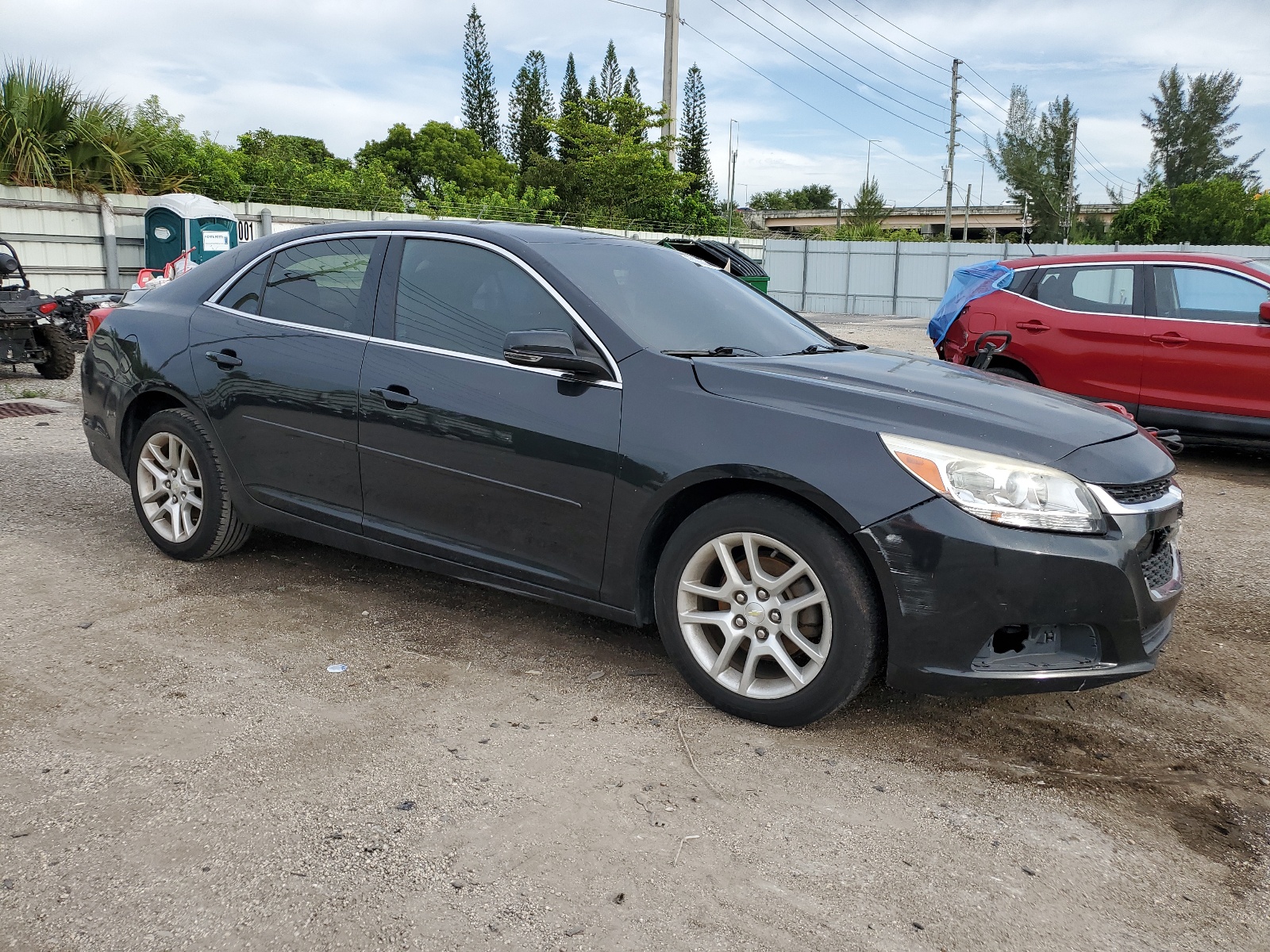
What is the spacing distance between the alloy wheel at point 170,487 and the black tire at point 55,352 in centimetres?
720

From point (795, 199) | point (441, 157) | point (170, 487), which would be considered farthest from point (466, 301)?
point (795, 199)

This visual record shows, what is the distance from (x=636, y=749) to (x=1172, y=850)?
149 cm

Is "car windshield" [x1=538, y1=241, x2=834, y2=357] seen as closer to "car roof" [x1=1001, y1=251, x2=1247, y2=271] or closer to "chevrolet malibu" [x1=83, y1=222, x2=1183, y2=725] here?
"chevrolet malibu" [x1=83, y1=222, x2=1183, y2=725]

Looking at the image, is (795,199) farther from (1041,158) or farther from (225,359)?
(225,359)

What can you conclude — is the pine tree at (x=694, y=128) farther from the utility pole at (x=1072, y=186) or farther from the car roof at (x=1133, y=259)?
the car roof at (x=1133, y=259)

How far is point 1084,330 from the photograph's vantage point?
8500mm

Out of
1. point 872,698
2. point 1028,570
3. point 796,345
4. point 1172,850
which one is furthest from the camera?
point 796,345

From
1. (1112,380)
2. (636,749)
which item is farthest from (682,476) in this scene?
(1112,380)

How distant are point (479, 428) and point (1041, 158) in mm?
86825

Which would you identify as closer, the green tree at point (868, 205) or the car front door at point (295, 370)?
the car front door at point (295, 370)

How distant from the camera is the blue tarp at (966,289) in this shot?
9.12 meters

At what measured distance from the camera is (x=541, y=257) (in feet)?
13.3

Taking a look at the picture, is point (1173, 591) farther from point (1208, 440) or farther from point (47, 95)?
point (47, 95)

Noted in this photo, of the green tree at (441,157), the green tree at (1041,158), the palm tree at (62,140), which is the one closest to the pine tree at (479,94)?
the green tree at (441,157)
